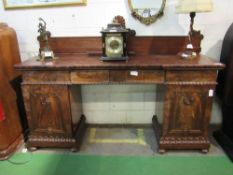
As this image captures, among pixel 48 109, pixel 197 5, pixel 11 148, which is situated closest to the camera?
pixel 197 5

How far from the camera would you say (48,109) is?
2035 millimetres

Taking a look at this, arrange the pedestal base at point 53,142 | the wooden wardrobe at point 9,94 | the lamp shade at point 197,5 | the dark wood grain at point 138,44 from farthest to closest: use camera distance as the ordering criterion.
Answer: the dark wood grain at point 138,44
the pedestal base at point 53,142
the wooden wardrobe at point 9,94
the lamp shade at point 197,5

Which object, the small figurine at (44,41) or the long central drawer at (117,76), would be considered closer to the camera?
the long central drawer at (117,76)

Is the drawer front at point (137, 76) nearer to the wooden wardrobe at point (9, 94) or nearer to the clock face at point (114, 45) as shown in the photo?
the clock face at point (114, 45)

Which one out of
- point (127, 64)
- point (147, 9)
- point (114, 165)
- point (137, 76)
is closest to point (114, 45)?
point (127, 64)

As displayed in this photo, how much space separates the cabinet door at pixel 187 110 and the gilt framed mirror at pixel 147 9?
2.64 ft

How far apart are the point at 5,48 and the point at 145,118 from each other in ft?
5.80

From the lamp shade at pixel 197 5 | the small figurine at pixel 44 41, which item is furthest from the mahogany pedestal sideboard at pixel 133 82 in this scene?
the lamp shade at pixel 197 5

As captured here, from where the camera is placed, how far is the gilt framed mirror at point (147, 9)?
2.16 meters

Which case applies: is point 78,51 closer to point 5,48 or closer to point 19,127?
point 5,48

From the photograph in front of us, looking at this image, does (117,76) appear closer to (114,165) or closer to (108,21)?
(108,21)

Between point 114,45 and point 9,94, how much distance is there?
118 centimetres

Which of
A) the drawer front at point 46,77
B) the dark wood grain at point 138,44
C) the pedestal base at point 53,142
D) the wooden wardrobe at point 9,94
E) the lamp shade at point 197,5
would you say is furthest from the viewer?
the dark wood grain at point 138,44

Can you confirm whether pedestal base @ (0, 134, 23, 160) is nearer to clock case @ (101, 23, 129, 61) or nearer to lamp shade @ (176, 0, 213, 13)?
clock case @ (101, 23, 129, 61)
